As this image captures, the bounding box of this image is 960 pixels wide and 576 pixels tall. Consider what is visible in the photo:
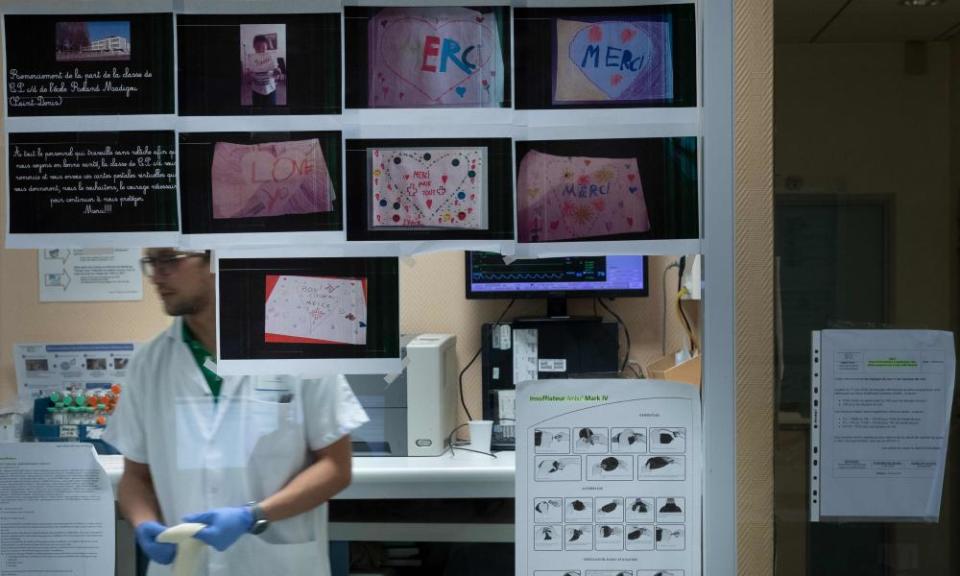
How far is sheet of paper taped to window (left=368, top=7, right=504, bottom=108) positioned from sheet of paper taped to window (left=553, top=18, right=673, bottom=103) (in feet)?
0.34

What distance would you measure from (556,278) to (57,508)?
100cm

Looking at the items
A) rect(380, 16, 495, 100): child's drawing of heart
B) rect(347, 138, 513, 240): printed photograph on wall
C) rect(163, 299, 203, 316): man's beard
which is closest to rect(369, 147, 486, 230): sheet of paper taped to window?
rect(347, 138, 513, 240): printed photograph on wall

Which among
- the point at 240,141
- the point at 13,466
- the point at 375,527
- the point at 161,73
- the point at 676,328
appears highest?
the point at 161,73

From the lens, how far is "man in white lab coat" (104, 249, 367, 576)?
1.35 m

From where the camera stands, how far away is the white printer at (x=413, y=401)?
1486mm

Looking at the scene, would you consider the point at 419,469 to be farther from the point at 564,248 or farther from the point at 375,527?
the point at 564,248

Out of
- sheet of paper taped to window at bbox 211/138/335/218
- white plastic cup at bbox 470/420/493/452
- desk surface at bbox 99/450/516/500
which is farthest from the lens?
white plastic cup at bbox 470/420/493/452

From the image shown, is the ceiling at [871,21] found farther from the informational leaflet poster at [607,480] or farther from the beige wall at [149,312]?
the informational leaflet poster at [607,480]

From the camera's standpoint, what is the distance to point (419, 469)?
64.6 inches

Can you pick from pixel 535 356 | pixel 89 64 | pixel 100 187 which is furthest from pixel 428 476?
pixel 89 64

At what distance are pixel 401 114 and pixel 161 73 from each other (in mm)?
373

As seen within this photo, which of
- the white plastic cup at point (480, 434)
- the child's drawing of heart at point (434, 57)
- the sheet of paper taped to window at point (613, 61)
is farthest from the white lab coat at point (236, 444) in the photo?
the sheet of paper taped to window at point (613, 61)

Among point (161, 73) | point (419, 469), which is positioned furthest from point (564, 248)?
point (161, 73)

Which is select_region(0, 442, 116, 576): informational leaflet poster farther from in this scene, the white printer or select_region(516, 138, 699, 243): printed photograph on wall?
select_region(516, 138, 699, 243): printed photograph on wall
